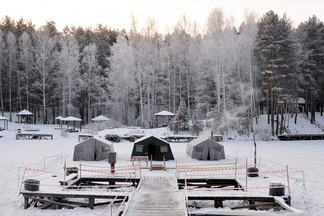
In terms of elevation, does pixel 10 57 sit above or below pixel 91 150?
above

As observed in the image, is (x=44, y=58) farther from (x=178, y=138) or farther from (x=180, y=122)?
(x=178, y=138)

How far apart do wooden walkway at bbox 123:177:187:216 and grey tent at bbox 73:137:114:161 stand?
11.0 meters

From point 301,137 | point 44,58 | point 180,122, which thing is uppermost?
point 44,58

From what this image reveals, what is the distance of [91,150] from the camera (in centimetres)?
2469

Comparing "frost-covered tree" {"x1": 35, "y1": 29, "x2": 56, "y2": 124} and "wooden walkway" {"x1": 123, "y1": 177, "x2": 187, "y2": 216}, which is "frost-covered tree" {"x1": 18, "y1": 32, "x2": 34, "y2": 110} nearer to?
"frost-covered tree" {"x1": 35, "y1": 29, "x2": 56, "y2": 124}

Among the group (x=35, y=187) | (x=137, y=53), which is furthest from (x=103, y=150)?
(x=137, y=53)

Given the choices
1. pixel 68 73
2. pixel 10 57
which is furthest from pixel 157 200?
pixel 10 57

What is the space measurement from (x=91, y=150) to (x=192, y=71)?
32786 millimetres

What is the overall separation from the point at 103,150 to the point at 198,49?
35499 millimetres

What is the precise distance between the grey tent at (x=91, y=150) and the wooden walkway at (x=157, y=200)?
11022 millimetres

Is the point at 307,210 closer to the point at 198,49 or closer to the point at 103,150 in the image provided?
the point at 103,150

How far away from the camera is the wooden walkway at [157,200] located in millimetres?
10242

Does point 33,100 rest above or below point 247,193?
above

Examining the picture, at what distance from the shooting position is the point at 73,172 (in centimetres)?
1689
